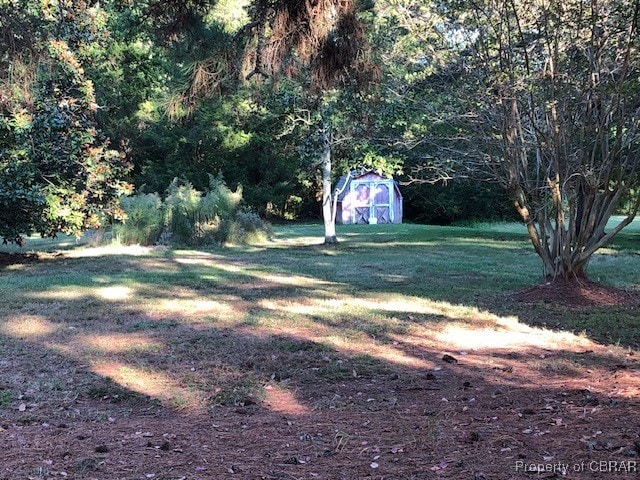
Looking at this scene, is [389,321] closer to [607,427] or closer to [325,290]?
[325,290]

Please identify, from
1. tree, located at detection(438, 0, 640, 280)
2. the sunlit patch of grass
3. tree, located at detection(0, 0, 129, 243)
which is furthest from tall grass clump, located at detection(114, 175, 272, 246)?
tree, located at detection(438, 0, 640, 280)

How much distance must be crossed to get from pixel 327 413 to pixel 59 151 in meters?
9.82

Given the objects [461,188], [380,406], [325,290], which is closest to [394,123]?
[325,290]

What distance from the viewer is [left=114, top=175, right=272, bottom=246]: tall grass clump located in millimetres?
17719

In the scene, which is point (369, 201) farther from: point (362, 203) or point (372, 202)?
point (362, 203)

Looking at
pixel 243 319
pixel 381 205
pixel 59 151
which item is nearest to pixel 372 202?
pixel 381 205

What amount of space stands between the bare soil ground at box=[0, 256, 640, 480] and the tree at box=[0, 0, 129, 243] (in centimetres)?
586

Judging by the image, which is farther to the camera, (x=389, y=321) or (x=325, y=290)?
(x=325, y=290)

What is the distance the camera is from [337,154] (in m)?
20.6

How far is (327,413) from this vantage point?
14.0ft

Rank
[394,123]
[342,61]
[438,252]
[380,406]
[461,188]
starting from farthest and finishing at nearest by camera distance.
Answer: [461,188] < [438,252] < [394,123] < [342,61] < [380,406]

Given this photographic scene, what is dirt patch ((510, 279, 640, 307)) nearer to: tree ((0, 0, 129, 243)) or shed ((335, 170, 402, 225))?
tree ((0, 0, 129, 243))

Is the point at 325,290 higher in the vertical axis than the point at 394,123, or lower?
lower

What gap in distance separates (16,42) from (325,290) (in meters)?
5.52
